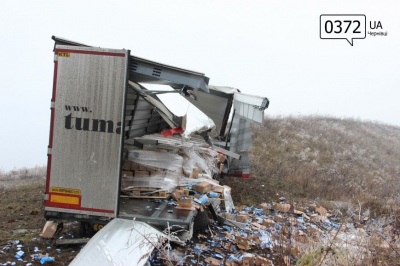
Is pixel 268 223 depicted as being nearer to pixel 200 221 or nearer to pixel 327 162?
pixel 200 221

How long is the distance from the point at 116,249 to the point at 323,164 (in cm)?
1524

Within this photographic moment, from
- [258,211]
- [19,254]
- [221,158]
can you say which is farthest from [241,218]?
[19,254]

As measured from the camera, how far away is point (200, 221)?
6609 mm

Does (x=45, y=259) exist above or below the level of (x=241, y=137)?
below

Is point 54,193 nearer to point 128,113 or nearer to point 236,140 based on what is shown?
point 128,113

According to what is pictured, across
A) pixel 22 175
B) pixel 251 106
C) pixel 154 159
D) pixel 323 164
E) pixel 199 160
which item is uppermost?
pixel 251 106

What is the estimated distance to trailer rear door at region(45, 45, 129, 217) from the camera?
218 inches

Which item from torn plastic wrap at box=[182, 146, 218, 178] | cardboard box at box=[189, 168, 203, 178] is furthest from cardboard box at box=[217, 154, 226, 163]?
cardboard box at box=[189, 168, 203, 178]

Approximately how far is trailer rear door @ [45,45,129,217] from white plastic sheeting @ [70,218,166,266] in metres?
0.71

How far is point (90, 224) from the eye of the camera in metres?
5.95

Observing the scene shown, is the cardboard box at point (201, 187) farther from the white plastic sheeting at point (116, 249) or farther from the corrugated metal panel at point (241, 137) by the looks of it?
the corrugated metal panel at point (241, 137)

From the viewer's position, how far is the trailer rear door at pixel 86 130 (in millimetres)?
5543

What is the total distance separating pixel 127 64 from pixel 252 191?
6888 millimetres

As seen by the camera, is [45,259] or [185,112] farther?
[185,112]
